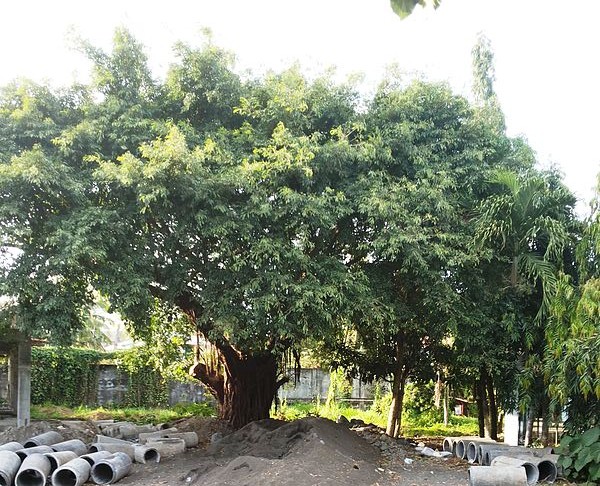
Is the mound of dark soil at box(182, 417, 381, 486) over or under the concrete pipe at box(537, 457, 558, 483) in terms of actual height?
over

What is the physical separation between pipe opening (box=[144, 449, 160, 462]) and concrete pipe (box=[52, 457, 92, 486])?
170 cm

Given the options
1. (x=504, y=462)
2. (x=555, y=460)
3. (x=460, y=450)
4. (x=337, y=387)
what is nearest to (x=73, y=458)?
(x=504, y=462)

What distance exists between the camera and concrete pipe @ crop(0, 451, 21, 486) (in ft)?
28.0

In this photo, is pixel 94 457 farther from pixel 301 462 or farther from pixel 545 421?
pixel 545 421

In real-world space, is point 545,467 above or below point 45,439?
below

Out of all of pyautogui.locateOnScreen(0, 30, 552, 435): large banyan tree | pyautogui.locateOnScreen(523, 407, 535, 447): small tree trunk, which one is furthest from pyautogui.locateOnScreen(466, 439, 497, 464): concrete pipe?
pyautogui.locateOnScreen(0, 30, 552, 435): large banyan tree

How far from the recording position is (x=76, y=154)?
10.3 metres

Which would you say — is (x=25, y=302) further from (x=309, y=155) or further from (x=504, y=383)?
(x=504, y=383)

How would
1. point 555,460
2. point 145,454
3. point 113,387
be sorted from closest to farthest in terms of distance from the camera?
point 555,460
point 145,454
point 113,387

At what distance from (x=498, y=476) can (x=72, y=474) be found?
591cm

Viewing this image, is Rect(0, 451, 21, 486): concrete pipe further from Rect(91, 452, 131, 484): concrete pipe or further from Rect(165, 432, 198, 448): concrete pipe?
Rect(165, 432, 198, 448): concrete pipe

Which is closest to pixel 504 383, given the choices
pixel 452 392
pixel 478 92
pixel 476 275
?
Result: pixel 476 275

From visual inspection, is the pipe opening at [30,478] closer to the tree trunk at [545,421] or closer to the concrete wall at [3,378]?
the tree trunk at [545,421]

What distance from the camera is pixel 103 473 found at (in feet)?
31.2
